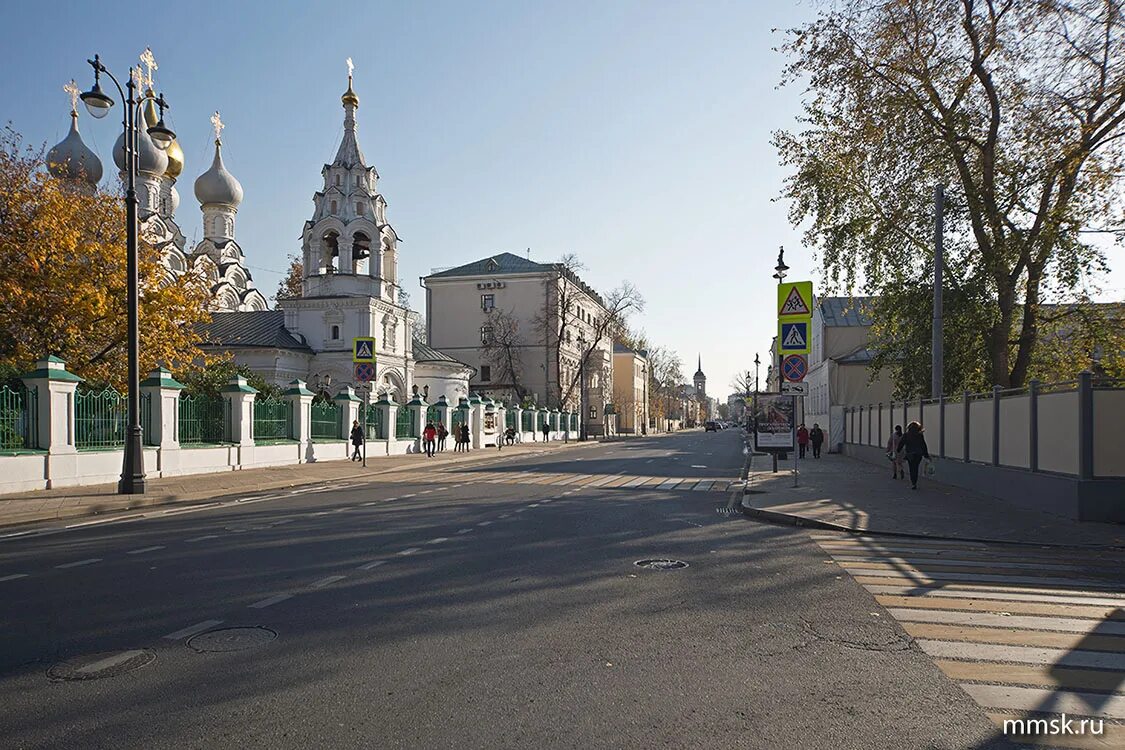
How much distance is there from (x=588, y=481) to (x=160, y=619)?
16.3 metres

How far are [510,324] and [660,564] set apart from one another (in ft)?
235

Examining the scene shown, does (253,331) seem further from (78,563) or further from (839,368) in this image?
(78,563)

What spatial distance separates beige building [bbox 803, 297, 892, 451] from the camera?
146ft

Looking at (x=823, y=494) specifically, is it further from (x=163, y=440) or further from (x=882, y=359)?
(x=163, y=440)

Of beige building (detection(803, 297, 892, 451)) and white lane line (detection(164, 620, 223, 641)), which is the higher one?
beige building (detection(803, 297, 892, 451))

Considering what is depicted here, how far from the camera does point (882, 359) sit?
2981 centimetres

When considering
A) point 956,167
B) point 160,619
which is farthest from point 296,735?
point 956,167

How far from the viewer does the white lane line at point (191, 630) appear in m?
6.29

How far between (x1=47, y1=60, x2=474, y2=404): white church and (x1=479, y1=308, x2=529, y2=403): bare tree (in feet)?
69.5

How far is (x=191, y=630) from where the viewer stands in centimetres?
649

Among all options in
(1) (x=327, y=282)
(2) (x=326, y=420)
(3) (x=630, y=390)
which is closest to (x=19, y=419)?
(2) (x=326, y=420)

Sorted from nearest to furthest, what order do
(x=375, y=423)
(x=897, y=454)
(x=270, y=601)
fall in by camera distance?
(x=270, y=601), (x=897, y=454), (x=375, y=423)

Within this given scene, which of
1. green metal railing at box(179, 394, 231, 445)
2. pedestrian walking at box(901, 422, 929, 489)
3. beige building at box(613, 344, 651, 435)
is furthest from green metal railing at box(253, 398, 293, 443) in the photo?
beige building at box(613, 344, 651, 435)

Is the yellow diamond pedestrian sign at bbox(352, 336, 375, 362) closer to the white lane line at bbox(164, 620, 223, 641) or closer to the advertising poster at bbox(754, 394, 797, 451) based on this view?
the advertising poster at bbox(754, 394, 797, 451)
